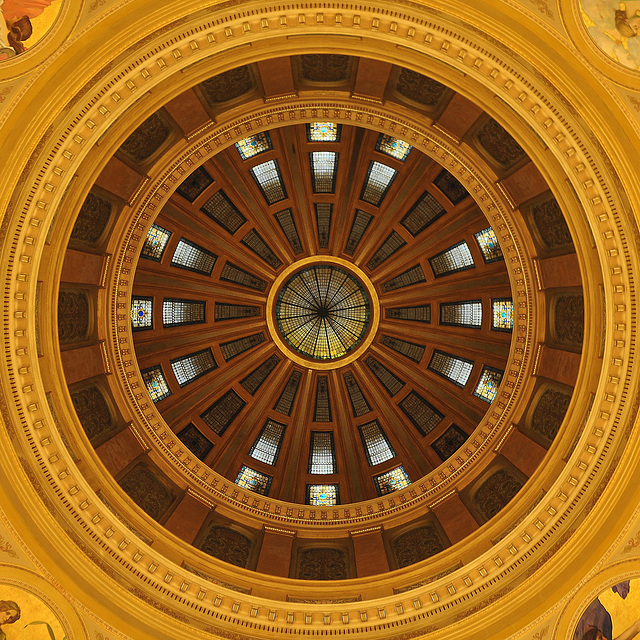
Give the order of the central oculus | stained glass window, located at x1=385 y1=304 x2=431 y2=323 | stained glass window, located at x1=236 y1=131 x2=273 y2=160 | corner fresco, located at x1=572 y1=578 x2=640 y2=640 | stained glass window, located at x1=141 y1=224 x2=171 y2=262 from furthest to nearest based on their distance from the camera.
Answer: the central oculus
stained glass window, located at x1=385 y1=304 x2=431 y2=323
stained glass window, located at x1=236 y1=131 x2=273 y2=160
stained glass window, located at x1=141 y1=224 x2=171 y2=262
corner fresco, located at x1=572 y1=578 x2=640 y2=640

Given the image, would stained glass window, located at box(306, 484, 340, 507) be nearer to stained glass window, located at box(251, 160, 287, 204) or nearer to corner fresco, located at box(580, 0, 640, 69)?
stained glass window, located at box(251, 160, 287, 204)

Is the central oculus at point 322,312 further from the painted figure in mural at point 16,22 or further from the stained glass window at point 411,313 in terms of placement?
the painted figure in mural at point 16,22

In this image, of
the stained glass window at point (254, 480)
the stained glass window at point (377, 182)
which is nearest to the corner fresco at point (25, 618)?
the stained glass window at point (254, 480)

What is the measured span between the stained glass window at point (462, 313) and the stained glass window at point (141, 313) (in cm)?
1364

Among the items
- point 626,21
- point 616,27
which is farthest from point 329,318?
point 626,21

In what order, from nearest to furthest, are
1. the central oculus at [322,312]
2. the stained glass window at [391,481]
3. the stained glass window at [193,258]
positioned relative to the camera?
the stained glass window at [391,481] < the stained glass window at [193,258] < the central oculus at [322,312]

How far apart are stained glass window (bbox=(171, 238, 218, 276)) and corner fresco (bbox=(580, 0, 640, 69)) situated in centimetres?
1745

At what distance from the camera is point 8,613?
1260 cm

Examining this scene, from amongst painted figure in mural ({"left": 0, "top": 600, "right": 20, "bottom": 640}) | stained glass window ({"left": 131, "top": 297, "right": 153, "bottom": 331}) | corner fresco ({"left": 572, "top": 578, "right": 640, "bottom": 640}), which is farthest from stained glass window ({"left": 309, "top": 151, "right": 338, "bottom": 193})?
painted figure in mural ({"left": 0, "top": 600, "right": 20, "bottom": 640})

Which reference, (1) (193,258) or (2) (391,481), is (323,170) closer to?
(1) (193,258)

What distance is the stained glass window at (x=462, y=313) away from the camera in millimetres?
23781

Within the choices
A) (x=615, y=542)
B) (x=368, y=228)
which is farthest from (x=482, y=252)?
(x=615, y=542)

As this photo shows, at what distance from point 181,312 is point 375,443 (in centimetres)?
1112

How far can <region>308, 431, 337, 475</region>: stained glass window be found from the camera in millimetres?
24156
